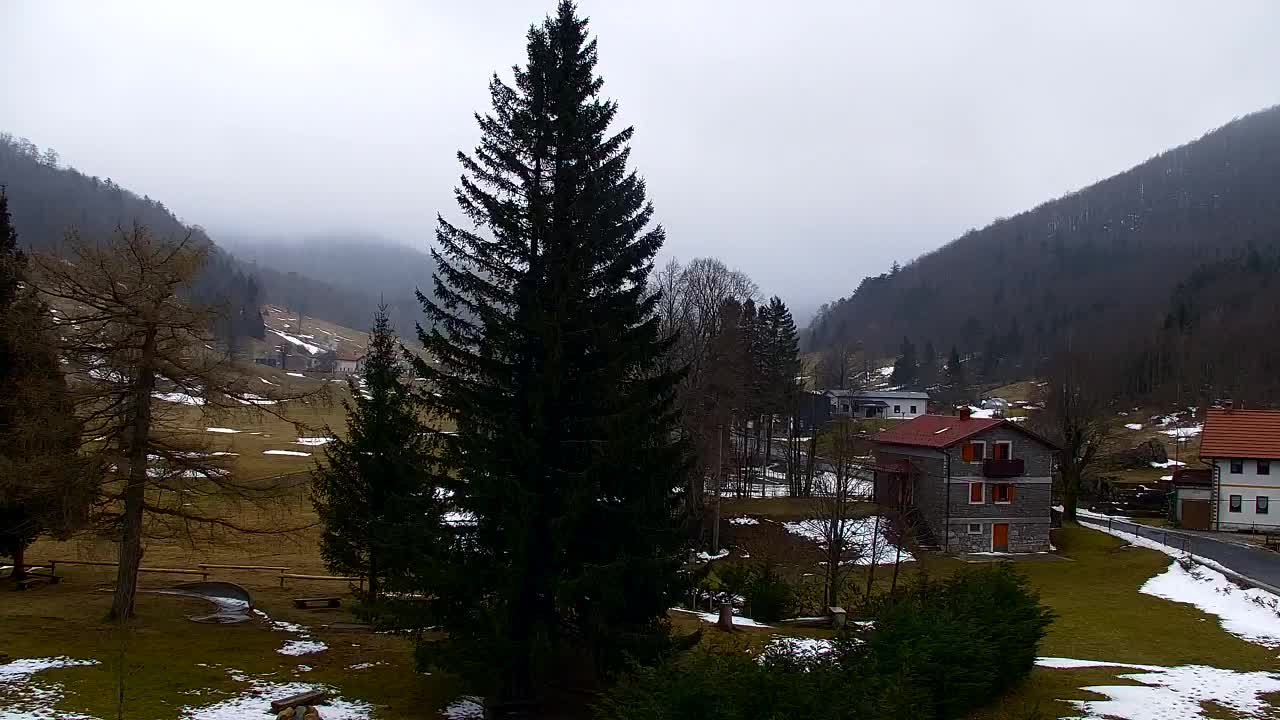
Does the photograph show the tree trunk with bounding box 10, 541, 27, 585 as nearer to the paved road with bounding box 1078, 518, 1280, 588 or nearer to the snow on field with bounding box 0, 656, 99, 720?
the snow on field with bounding box 0, 656, 99, 720

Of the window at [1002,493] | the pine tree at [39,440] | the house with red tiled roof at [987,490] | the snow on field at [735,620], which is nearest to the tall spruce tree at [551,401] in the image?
the pine tree at [39,440]

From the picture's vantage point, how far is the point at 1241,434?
52.9 meters

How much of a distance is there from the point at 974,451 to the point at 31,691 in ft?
150

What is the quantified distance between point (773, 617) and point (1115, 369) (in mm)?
112758

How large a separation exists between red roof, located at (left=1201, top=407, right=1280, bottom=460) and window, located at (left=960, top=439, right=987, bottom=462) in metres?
14.5

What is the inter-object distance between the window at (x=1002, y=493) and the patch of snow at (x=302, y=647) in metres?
40.4

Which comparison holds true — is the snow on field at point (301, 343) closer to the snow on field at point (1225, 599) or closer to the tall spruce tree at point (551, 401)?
the snow on field at point (1225, 599)

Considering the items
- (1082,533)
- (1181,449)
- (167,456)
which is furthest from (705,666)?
(1181,449)

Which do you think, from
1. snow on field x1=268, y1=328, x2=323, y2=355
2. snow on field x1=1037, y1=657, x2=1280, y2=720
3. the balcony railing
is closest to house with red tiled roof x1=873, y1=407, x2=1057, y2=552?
the balcony railing

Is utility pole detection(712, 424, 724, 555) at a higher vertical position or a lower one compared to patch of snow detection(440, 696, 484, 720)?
higher

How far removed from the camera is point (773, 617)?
27.1m

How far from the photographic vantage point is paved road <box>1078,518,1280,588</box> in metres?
37.5

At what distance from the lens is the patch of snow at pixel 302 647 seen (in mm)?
19406

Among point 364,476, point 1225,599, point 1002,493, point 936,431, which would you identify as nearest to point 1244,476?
point 1002,493
